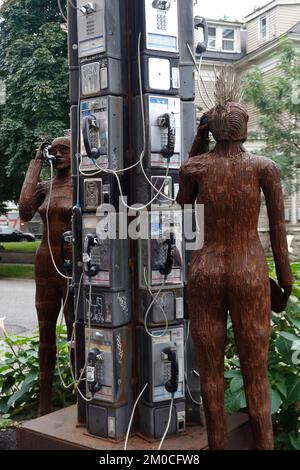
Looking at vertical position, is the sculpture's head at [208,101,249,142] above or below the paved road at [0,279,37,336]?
above

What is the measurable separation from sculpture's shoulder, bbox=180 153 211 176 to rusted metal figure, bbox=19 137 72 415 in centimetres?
143

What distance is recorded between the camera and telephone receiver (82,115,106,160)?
3.62 m

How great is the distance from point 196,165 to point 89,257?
99 centimetres

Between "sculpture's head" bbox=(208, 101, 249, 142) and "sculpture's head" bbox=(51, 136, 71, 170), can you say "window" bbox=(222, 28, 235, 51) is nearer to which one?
"sculpture's head" bbox=(51, 136, 71, 170)

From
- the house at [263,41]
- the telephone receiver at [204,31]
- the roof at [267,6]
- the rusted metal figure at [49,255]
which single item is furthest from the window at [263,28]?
the rusted metal figure at [49,255]

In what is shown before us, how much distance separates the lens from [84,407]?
3.97m

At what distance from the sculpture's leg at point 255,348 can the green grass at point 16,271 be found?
53.7ft

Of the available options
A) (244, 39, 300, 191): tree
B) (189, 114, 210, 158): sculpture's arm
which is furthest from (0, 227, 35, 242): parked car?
(189, 114, 210, 158): sculpture's arm

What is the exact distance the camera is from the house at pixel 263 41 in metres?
18.8

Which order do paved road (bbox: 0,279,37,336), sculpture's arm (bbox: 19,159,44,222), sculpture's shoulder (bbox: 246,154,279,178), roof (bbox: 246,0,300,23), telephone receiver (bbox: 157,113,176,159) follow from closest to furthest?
sculpture's shoulder (bbox: 246,154,279,178) → telephone receiver (bbox: 157,113,176,159) → sculpture's arm (bbox: 19,159,44,222) → paved road (bbox: 0,279,37,336) → roof (bbox: 246,0,300,23)

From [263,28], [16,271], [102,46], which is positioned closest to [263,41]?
[263,28]

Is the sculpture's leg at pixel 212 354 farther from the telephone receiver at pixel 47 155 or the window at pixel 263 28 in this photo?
the window at pixel 263 28

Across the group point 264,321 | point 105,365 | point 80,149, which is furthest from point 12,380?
point 264,321

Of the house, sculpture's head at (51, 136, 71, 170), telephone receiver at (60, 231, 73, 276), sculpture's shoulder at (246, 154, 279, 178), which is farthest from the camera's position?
the house
